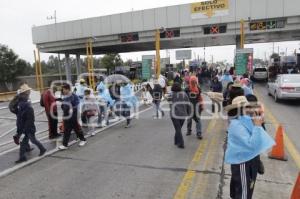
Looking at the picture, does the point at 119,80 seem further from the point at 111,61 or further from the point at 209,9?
the point at 111,61

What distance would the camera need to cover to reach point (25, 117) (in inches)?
278

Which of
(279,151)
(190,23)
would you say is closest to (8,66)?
(190,23)

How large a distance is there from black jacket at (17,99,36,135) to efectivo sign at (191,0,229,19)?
2107cm

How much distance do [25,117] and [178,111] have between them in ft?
11.9

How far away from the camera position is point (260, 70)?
3362 cm

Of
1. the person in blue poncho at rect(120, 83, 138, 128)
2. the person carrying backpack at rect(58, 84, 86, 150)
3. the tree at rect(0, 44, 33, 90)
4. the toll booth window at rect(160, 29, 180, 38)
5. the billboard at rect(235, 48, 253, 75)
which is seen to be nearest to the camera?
the person carrying backpack at rect(58, 84, 86, 150)

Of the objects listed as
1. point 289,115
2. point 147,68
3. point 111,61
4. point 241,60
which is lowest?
point 289,115

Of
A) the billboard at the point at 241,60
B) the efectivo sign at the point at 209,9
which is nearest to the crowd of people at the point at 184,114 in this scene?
the billboard at the point at 241,60

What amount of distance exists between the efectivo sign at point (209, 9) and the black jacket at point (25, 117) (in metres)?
21.1

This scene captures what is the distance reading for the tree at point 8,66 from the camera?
149 feet

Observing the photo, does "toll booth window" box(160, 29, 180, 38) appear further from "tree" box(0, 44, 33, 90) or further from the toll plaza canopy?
"tree" box(0, 44, 33, 90)

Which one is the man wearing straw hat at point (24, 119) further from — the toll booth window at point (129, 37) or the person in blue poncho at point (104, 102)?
the toll booth window at point (129, 37)

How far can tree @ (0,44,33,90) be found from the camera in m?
45.6

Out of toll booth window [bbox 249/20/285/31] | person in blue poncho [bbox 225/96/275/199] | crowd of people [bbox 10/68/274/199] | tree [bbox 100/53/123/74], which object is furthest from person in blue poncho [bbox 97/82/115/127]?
tree [bbox 100/53/123/74]
